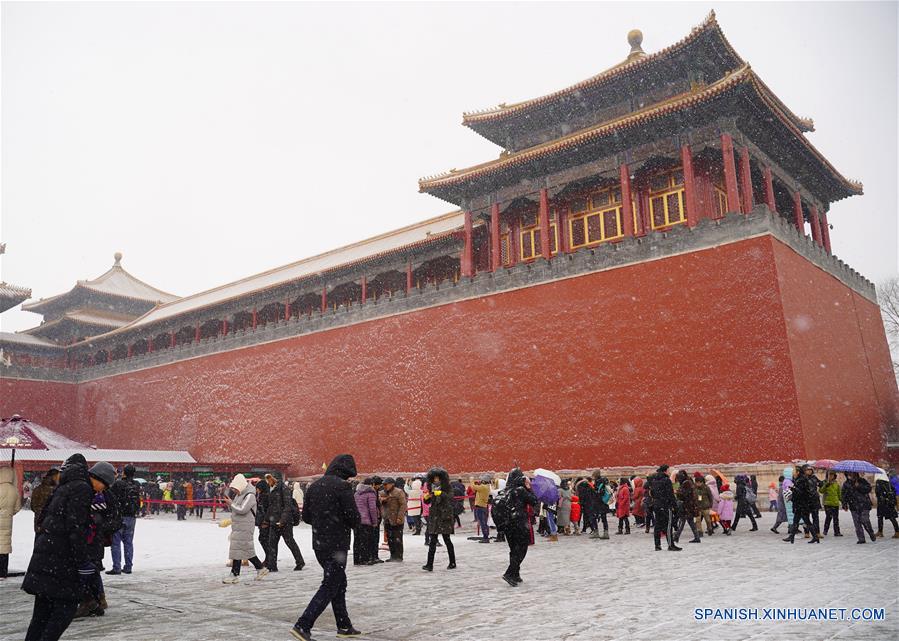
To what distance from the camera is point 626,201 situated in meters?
14.9

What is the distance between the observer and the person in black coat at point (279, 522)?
716cm

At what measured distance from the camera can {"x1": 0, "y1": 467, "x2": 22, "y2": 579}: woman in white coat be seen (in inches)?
260

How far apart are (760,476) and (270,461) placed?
14.6 meters

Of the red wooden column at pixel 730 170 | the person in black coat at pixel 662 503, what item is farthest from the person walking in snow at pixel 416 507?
the red wooden column at pixel 730 170

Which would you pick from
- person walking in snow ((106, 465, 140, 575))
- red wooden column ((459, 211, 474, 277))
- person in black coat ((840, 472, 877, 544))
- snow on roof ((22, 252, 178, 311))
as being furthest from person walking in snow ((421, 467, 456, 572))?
snow on roof ((22, 252, 178, 311))

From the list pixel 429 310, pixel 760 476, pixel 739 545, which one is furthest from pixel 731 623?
pixel 429 310

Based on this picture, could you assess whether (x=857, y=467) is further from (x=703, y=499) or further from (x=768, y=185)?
(x=768, y=185)

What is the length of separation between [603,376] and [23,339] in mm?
28485

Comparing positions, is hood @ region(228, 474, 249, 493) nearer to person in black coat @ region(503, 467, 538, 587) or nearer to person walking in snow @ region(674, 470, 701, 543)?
person in black coat @ region(503, 467, 538, 587)

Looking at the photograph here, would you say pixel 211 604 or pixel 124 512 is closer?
pixel 211 604

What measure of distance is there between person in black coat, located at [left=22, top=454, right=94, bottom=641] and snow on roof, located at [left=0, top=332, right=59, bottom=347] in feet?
105

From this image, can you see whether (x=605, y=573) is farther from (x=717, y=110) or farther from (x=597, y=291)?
(x=717, y=110)

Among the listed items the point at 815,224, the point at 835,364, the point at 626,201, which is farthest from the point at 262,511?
the point at 815,224

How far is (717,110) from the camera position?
45.2 ft
